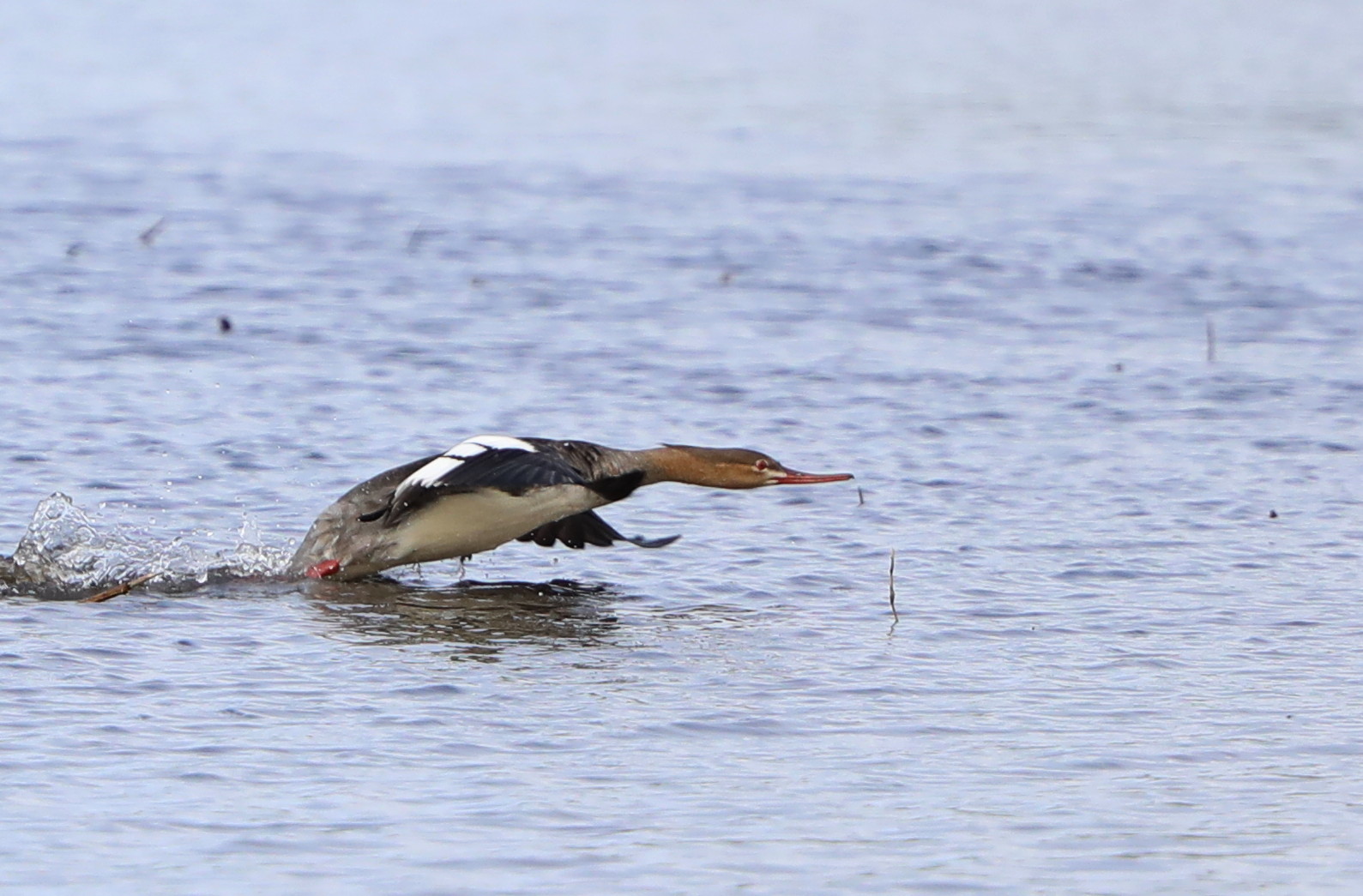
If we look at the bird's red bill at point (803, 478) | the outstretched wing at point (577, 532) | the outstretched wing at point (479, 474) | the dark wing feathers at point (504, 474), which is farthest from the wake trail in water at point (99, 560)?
the bird's red bill at point (803, 478)

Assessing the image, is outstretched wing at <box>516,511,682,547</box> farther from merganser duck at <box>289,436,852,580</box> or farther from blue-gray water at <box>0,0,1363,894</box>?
blue-gray water at <box>0,0,1363,894</box>

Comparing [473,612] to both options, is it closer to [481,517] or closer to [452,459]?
[481,517]

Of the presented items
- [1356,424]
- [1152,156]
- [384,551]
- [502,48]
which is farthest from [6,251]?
[502,48]

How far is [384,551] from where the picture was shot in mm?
9891

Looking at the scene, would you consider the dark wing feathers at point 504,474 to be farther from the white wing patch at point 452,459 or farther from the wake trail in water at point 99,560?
the wake trail in water at point 99,560

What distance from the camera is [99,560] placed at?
32.1ft

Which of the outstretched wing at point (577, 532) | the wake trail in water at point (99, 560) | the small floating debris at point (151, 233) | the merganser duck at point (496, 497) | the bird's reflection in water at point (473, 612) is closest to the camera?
the bird's reflection in water at point (473, 612)

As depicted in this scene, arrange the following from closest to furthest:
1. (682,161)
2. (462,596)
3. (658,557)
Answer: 1. (462,596)
2. (658,557)
3. (682,161)

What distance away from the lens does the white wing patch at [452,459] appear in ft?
31.3

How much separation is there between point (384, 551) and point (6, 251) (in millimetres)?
9730

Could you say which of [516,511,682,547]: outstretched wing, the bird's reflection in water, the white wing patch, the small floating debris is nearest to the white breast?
the white wing patch

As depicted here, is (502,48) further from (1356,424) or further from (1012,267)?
(1356,424)

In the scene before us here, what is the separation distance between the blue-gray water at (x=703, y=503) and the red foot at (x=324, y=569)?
0.23 m

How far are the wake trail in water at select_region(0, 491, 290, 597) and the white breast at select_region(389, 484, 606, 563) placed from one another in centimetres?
70
